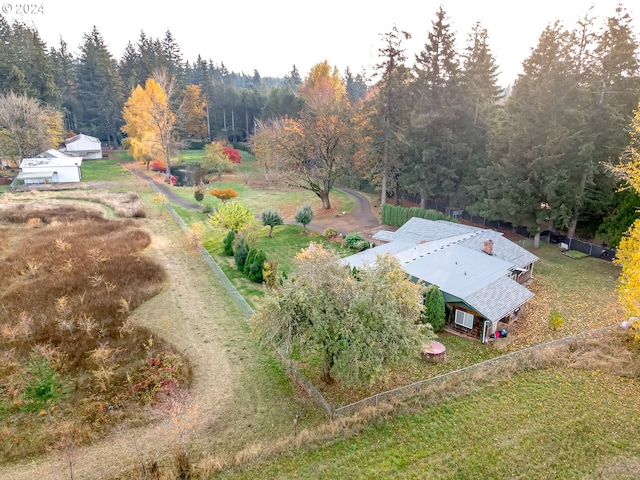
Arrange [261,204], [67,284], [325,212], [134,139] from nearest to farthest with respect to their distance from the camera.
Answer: [67,284] → [325,212] → [261,204] → [134,139]

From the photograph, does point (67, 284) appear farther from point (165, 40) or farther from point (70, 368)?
point (165, 40)

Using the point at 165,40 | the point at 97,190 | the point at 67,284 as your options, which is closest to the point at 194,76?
the point at 165,40

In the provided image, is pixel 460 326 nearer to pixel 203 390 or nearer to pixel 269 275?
pixel 269 275

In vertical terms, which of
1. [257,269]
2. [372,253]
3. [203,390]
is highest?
[372,253]

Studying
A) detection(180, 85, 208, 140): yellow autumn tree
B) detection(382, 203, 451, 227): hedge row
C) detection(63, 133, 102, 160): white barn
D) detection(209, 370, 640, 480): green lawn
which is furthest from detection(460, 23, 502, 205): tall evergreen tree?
detection(63, 133, 102, 160): white barn

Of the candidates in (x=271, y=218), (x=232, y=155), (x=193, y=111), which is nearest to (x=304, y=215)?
(x=271, y=218)

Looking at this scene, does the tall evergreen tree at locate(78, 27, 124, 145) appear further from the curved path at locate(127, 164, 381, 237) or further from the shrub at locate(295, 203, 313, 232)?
the shrub at locate(295, 203, 313, 232)

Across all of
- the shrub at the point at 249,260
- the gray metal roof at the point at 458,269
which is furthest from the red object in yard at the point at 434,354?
the shrub at the point at 249,260
